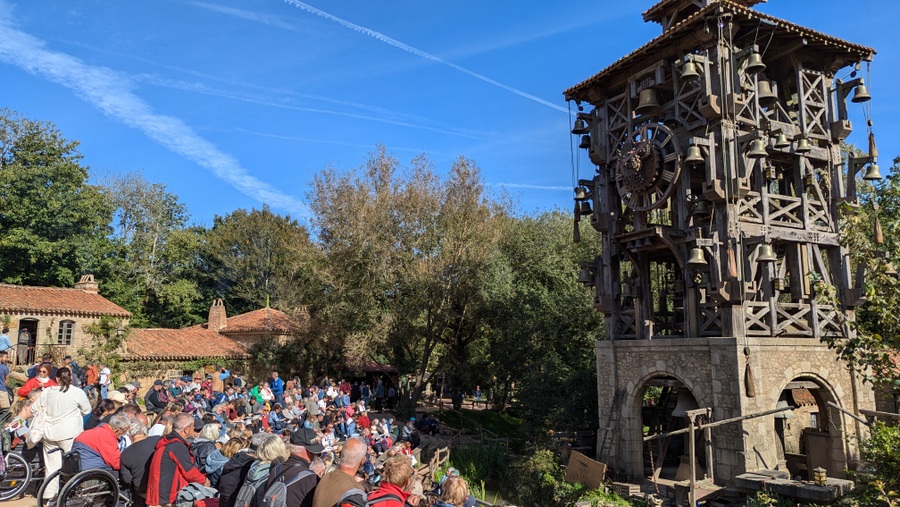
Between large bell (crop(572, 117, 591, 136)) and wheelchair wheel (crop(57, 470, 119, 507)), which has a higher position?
large bell (crop(572, 117, 591, 136))

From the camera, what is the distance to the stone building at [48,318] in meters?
24.5

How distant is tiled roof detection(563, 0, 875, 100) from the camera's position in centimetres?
1445

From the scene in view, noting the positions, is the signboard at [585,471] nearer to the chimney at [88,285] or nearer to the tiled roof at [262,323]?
the tiled roof at [262,323]

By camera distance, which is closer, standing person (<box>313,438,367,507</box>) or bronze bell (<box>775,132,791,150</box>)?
standing person (<box>313,438,367,507</box>)

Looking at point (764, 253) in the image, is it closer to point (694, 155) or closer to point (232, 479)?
point (694, 155)

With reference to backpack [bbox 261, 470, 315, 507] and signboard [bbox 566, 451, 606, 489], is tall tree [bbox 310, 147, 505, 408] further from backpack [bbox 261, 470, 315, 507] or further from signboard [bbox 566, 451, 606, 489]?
backpack [bbox 261, 470, 315, 507]

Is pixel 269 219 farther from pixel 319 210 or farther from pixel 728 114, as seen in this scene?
pixel 728 114

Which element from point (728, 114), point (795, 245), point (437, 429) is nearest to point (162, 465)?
point (728, 114)

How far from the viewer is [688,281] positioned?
15.3m

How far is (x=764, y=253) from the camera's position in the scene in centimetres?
1370

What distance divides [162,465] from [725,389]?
1169 cm

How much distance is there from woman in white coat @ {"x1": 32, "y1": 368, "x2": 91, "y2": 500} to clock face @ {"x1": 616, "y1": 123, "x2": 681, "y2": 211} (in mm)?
12773

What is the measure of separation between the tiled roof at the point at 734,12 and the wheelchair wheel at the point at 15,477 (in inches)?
588

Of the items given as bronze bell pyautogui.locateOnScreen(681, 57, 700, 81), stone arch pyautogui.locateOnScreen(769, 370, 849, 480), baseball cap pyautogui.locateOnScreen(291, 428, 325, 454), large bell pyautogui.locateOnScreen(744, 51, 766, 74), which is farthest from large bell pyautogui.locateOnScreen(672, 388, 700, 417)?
baseball cap pyautogui.locateOnScreen(291, 428, 325, 454)
